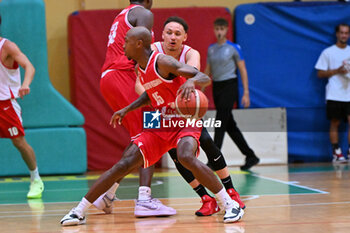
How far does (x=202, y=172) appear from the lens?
13.8ft

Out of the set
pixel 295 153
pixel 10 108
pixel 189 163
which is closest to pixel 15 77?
pixel 10 108

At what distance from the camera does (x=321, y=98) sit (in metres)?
10.2

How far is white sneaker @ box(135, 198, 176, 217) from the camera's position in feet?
15.4

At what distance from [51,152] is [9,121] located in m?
2.57

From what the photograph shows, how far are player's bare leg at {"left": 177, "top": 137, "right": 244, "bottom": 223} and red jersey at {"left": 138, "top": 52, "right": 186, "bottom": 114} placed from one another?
314mm

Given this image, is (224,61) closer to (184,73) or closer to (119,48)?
(119,48)

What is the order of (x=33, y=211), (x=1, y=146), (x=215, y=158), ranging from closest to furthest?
(x=215, y=158) → (x=33, y=211) → (x=1, y=146)

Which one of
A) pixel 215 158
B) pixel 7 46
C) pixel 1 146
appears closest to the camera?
pixel 215 158

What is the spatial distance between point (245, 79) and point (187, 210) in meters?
4.31

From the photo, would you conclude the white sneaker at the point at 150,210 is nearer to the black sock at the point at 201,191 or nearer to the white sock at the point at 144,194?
the white sock at the point at 144,194

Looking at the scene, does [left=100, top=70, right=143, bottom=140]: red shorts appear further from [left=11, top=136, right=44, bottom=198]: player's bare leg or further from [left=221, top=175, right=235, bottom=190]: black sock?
[left=11, top=136, right=44, bottom=198]: player's bare leg

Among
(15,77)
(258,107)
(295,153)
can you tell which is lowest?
(295,153)

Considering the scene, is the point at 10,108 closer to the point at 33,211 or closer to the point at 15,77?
the point at 15,77

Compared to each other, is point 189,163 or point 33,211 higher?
point 189,163
